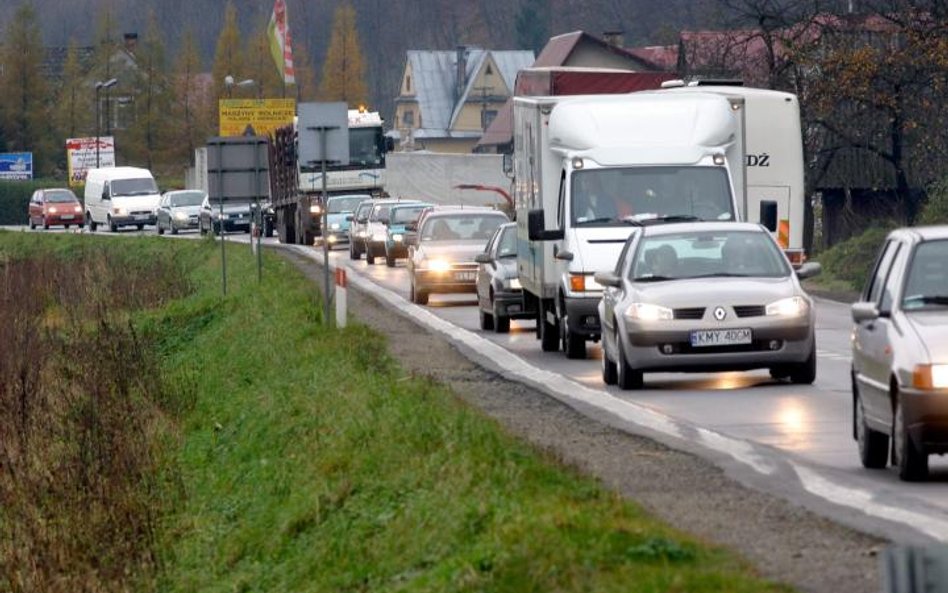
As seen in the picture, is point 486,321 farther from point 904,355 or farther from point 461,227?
point 904,355

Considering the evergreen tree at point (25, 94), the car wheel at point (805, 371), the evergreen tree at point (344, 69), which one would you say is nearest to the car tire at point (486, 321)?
the car wheel at point (805, 371)

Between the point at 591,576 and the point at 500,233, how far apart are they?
23.9 m

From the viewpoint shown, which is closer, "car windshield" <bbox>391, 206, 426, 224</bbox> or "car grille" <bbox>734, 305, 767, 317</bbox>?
"car grille" <bbox>734, 305, 767, 317</bbox>

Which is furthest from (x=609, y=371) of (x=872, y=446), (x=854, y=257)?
(x=854, y=257)

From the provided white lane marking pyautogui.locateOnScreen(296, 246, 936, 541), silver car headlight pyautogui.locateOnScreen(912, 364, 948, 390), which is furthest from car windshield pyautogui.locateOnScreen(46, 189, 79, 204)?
silver car headlight pyautogui.locateOnScreen(912, 364, 948, 390)

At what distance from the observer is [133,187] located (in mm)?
87562

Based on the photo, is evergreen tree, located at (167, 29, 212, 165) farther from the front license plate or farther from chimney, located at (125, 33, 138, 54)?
the front license plate

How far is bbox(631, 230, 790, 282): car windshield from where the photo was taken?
20.7m

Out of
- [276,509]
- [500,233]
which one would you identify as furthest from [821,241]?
[276,509]

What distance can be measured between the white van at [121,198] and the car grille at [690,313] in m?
67.3

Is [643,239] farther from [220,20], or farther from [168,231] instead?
[220,20]

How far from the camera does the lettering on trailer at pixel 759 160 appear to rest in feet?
105

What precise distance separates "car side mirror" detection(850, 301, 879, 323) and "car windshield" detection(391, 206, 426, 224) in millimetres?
40501

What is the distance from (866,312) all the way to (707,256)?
7874 millimetres
